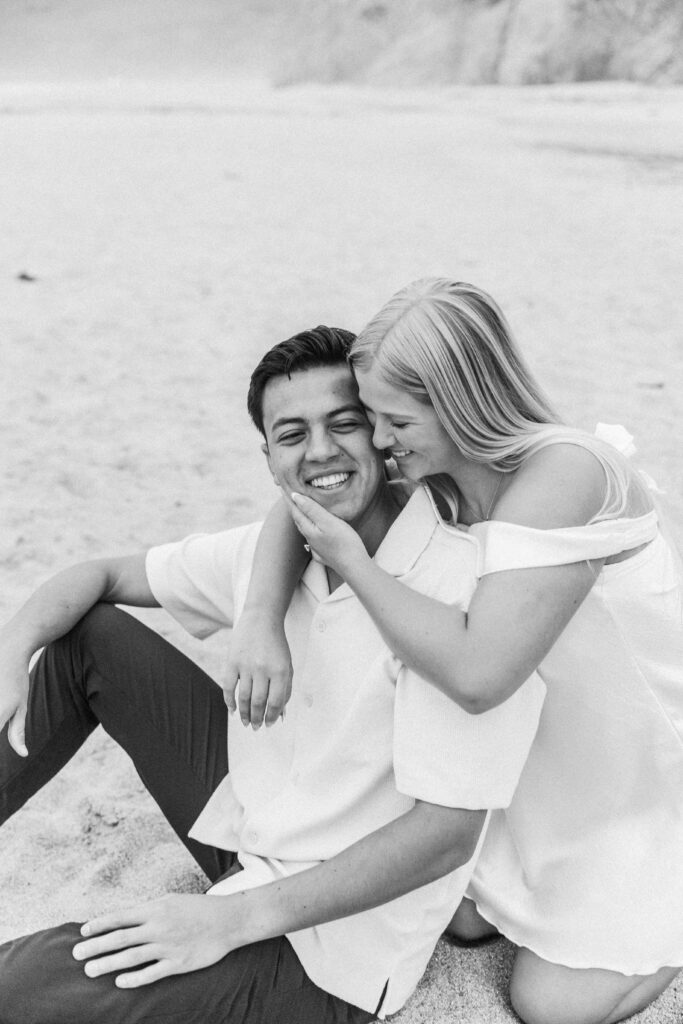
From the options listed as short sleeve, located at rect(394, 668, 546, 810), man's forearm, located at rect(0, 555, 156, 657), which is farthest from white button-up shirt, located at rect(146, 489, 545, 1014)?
man's forearm, located at rect(0, 555, 156, 657)

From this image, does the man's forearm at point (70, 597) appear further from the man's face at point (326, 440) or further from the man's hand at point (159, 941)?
the man's hand at point (159, 941)

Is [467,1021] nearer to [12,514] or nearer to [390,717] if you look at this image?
[390,717]

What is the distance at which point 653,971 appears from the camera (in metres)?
2.15

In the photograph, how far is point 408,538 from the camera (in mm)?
2023

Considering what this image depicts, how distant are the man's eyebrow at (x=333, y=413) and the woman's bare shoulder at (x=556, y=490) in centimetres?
38

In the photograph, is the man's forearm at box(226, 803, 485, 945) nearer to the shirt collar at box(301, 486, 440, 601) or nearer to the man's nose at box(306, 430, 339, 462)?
the shirt collar at box(301, 486, 440, 601)

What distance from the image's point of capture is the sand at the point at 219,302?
2.90 meters

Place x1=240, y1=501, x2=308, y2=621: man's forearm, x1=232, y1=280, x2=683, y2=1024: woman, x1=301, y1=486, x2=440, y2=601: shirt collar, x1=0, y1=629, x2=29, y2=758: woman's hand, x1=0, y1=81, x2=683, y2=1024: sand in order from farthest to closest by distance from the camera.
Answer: x1=0, y1=81, x2=683, y2=1024: sand < x1=0, y1=629, x2=29, y2=758: woman's hand < x1=240, y1=501, x2=308, y2=621: man's forearm < x1=301, y1=486, x2=440, y2=601: shirt collar < x1=232, y1=280, x2=683, y2=1024: woman

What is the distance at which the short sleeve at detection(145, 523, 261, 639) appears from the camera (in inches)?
94.2

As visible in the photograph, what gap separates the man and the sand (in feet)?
1.48

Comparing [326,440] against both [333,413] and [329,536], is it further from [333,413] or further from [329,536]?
[329,536]

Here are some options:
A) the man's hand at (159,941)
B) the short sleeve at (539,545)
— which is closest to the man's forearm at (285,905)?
the man's hand at (159,941)

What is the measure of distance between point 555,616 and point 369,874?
0.54m

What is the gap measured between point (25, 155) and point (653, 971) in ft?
35.0
